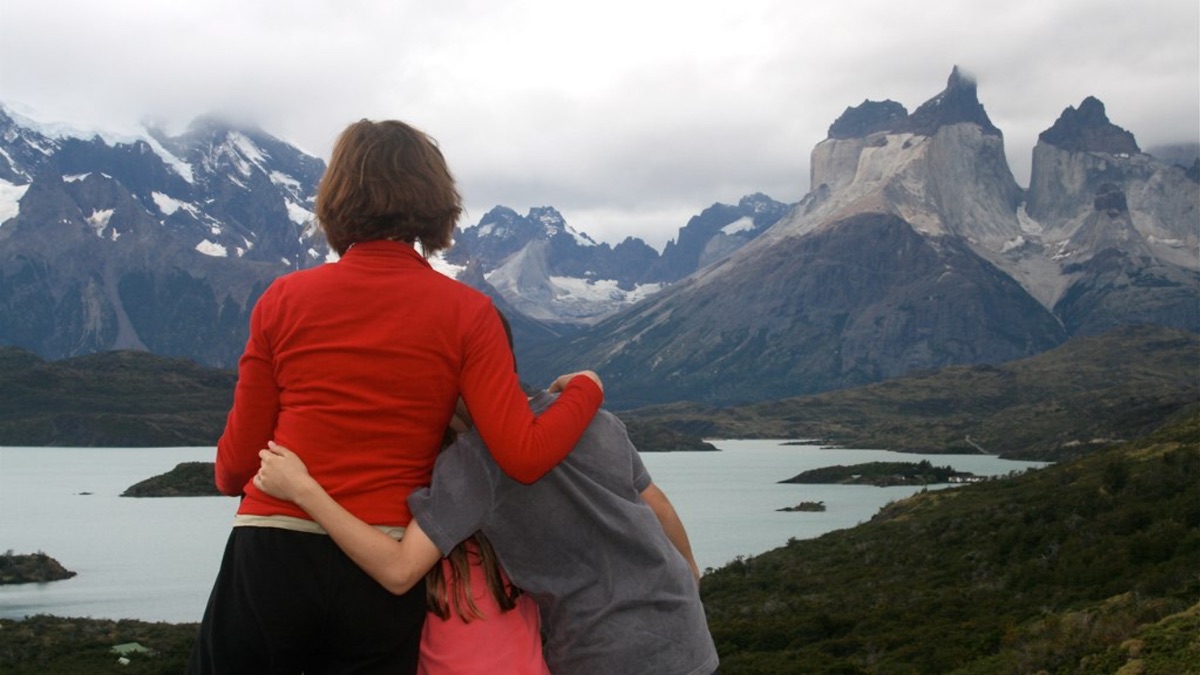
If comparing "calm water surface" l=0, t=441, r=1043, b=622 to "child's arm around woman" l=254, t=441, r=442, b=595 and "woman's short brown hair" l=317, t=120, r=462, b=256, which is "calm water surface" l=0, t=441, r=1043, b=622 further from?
"child's arm around woman" l=254, t=441, r=442, b=595

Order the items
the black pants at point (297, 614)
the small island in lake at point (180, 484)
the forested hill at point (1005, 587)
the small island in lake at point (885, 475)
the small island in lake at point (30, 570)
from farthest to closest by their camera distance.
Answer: the small island in lake at point (885, 475) → the small island in lake at point (180, 484) → the small island in lake at point (30, 570) → the forested hill at point (1005, 587) → the black pants at point (297, 614)

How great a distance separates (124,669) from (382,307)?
42443 mm

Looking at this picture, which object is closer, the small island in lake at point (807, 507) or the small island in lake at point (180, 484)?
the small island in lake at point (807, 507)

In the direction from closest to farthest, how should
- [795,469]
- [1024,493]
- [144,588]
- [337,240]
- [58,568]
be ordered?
[337,240]
[1024,493]
[144,588]
[58,568]
[795,469]

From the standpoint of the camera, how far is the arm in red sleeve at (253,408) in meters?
5.62

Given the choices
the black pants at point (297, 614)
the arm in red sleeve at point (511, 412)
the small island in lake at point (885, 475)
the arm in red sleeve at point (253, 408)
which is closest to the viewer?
the black pants at point (297, 614)

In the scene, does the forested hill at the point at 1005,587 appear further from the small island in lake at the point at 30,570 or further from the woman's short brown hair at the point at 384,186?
the small island in lake at the point at 30,570

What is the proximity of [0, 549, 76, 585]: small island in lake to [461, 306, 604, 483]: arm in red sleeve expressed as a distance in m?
84.4

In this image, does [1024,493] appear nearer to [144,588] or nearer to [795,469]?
[144,588]

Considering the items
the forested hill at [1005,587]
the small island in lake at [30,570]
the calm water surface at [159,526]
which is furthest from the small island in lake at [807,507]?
the small island in lake at [30,570]

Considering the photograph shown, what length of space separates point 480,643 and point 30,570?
283 ft

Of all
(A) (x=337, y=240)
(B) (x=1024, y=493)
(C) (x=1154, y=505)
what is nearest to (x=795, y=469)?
(B) (x=1024, y=493)

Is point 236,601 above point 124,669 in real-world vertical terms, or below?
above

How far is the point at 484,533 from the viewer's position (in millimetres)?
5598
